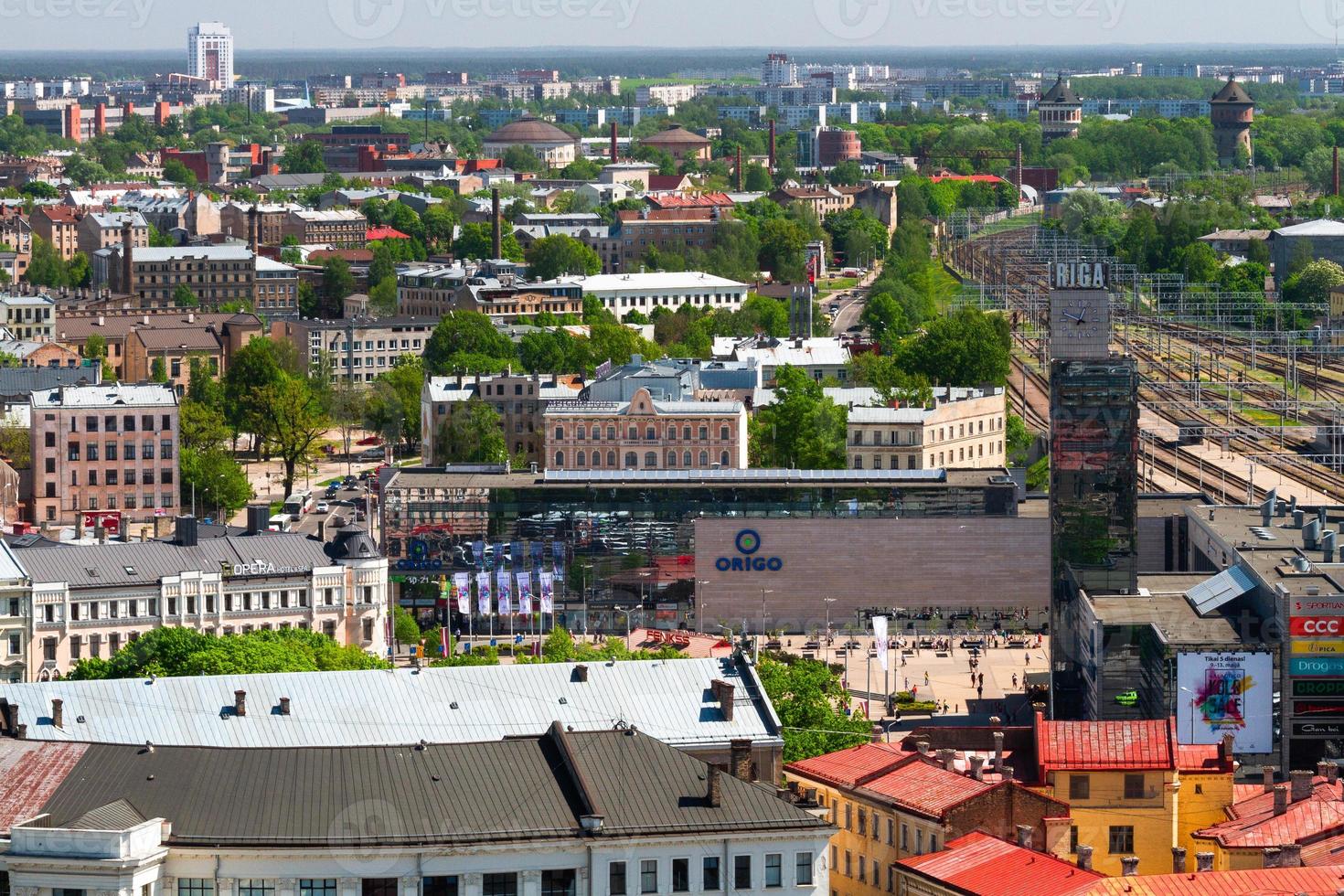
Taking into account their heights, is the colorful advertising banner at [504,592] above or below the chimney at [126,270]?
above

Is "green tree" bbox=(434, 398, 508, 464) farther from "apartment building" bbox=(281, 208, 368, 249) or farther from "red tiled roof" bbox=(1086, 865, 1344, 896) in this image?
"apartment building" bbox=(281, 208, 368, 249)

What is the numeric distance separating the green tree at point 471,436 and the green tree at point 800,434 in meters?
8.08

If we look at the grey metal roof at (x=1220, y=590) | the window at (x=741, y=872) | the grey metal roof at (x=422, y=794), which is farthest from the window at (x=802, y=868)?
the grey metal roof at (x=1220, y=590)

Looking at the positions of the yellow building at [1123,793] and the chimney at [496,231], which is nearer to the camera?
the yellow building at [1123,793]

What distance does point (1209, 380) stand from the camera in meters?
125

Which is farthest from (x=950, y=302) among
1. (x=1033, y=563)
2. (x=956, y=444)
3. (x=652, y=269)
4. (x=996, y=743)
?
(x=996, y=743)

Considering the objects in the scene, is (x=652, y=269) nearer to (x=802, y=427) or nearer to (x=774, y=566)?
(x=802, y=427)

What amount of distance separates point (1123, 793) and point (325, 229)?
502ft

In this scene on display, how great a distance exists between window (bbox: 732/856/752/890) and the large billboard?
71.1ft

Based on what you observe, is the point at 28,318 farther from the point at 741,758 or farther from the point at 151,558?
the point at 741,758

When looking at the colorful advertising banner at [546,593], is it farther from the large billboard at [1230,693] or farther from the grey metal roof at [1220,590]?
the large billboard at [1230,693]

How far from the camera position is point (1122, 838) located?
145ft

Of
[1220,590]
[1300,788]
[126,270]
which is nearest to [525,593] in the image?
[1220,590]

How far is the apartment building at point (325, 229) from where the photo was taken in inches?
7598
